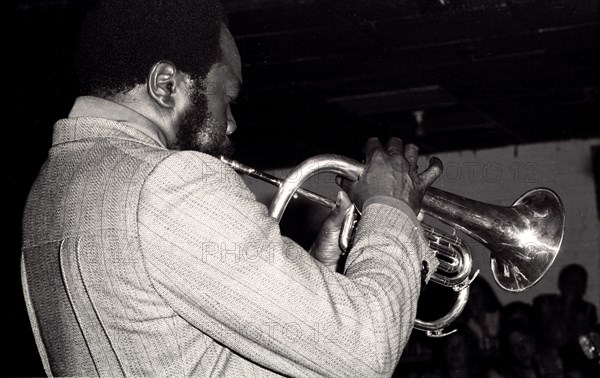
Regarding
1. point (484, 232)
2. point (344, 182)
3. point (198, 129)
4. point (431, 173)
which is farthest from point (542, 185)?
point (198, 129)

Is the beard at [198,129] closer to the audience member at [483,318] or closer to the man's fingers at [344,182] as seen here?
the man's fingers at [344,182]

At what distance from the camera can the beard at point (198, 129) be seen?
1699 mm

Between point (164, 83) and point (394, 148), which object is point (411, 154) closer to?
point (394, 148)

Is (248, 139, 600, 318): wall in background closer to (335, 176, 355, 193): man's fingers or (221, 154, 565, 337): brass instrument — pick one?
(221, 154, 565, 337): brass instrument

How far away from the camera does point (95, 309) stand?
1.39m

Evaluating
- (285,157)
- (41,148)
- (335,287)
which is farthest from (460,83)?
(335,287)

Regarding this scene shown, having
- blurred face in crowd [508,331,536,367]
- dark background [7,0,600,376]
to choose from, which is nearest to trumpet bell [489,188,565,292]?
dark background [7,0,600,376]

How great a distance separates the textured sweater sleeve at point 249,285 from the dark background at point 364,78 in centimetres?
378

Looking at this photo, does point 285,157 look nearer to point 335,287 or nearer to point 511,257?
point 511,257

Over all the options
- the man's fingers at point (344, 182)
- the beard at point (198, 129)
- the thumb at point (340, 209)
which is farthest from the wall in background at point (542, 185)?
the beard at point (198, 129)

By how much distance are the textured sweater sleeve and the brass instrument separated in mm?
720

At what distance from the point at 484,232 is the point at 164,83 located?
4.26 ft

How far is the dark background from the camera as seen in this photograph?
209 inches

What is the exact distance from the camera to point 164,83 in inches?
65.9
